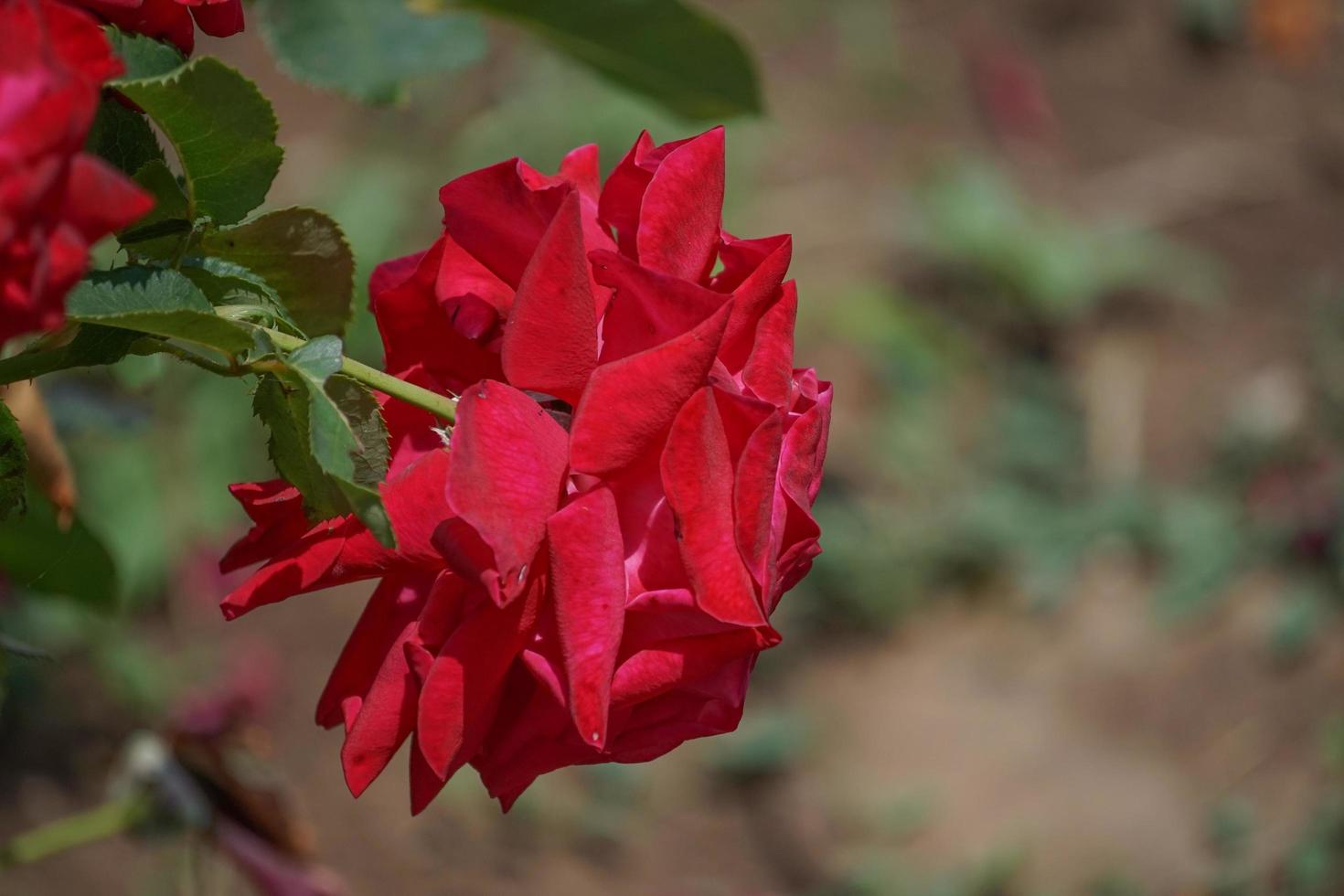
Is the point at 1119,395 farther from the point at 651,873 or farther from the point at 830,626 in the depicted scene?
the point at 651,873

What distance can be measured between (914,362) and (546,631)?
182cm

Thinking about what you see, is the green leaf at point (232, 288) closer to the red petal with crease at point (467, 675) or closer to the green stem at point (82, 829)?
the red petal with crease at point (467, 675)

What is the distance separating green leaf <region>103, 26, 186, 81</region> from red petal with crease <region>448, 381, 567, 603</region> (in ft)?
0.37

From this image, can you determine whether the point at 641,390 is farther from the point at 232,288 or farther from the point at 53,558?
the point at 53,558

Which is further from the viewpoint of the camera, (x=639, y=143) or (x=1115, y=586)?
(x=1115, y=586)

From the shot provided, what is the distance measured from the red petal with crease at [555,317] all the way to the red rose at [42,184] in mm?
102

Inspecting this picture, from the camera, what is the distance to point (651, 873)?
170 centimetres

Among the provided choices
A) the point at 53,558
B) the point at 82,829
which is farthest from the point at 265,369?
the point at 82,829

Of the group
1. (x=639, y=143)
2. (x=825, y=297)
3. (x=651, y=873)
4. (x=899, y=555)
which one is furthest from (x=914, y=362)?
(x=639, y=143)

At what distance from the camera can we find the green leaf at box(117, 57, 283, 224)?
0.32 meters

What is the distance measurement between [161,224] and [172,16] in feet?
0.17

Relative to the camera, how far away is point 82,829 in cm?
71

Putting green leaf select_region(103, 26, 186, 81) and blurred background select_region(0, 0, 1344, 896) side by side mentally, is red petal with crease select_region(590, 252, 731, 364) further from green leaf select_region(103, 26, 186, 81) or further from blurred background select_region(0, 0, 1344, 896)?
blurred background select_region(0, 0, 1344, 896)

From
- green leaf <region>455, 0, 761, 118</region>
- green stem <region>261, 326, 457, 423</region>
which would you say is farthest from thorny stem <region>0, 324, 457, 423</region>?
green leaf <region>455, 0, 761, 118</region>
